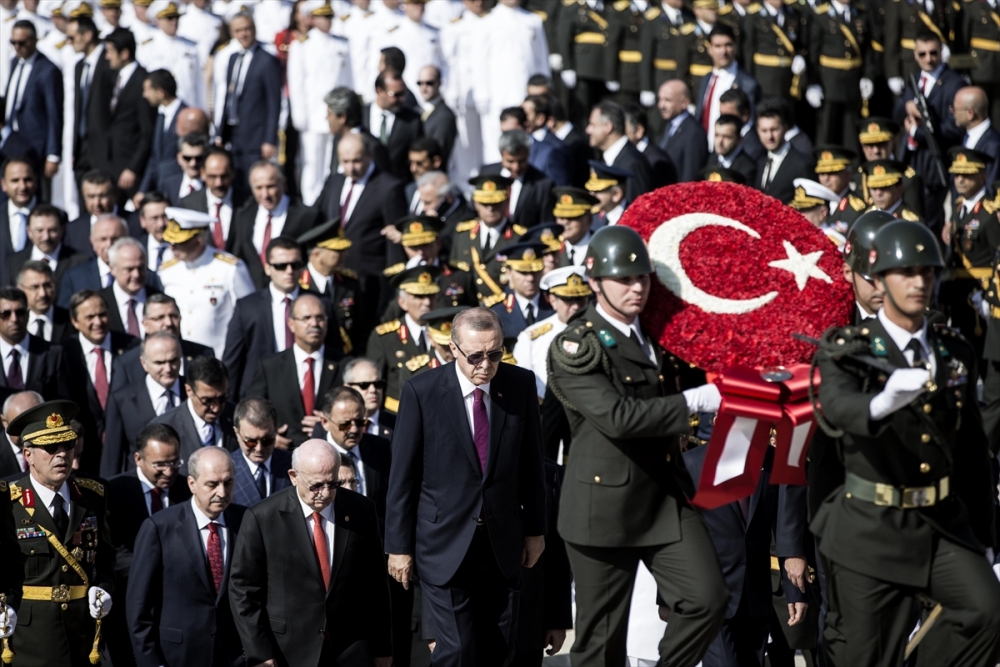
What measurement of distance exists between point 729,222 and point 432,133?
8.23 metres

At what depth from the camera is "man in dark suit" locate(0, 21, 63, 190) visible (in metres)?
15.8

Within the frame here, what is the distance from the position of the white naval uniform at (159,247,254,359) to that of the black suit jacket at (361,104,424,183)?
3.39 metres

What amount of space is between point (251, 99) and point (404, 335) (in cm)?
579

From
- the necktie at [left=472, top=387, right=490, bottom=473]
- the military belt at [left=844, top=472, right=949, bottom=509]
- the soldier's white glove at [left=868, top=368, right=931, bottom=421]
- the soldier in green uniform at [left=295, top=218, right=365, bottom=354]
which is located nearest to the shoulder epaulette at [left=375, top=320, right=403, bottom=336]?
the soldier in green uniform at [left=295, top=218, right=365, bottom=354]

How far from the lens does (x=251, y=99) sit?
51.6 ft

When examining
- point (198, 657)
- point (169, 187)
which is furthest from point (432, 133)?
point (198, 657)

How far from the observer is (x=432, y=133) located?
50.2 ft

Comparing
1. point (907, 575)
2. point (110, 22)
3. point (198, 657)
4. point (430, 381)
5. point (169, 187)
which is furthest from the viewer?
point (110, 22)

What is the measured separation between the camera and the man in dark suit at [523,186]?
42.7 ft

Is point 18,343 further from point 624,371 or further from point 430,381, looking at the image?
point 624,371

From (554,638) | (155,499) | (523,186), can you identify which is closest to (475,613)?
(554,638)

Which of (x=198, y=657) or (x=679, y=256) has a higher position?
(x=679, y=256)

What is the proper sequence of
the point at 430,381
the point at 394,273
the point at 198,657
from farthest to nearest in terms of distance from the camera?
the point at 394,273
the point at 198,657
the point at 430,381

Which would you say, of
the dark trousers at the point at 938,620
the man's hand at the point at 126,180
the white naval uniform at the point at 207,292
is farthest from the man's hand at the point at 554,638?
the man's hand at the point at 126,180
